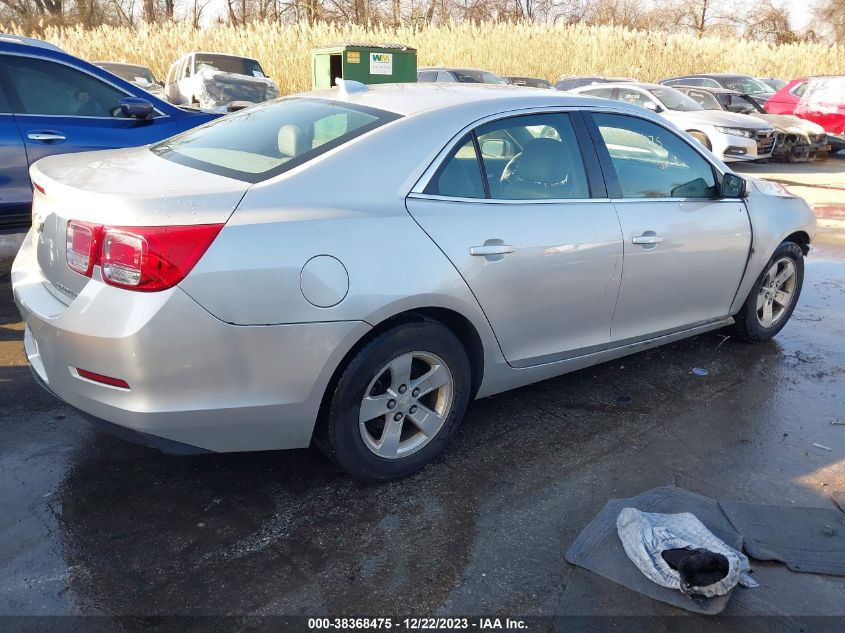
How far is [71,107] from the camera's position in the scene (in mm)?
5668

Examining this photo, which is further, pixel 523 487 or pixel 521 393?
pixel 521 393

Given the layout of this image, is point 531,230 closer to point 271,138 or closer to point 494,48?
point 271,138

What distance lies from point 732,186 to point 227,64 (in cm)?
1393

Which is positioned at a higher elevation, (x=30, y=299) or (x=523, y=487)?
(x=30, y=299)

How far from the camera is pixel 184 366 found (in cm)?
254

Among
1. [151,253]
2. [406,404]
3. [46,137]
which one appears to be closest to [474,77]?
[46,137]

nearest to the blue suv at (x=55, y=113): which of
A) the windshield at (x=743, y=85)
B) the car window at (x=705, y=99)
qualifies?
the car window at (x=705, y=99)

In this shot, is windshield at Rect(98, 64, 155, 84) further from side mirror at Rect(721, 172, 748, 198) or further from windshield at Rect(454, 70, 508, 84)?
side mirror at Rect(721, 172, 748, 198)

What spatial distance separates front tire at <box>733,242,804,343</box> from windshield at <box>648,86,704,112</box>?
401 inches

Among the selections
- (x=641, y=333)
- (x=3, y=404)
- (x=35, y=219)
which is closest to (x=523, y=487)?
(x=641, y=333)

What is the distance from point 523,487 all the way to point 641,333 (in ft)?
4.29

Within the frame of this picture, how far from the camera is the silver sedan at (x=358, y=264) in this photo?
255 centimetres

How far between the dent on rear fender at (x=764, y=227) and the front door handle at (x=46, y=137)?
481 centimetres

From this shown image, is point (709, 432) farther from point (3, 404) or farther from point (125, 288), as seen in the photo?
point (3, 404)
